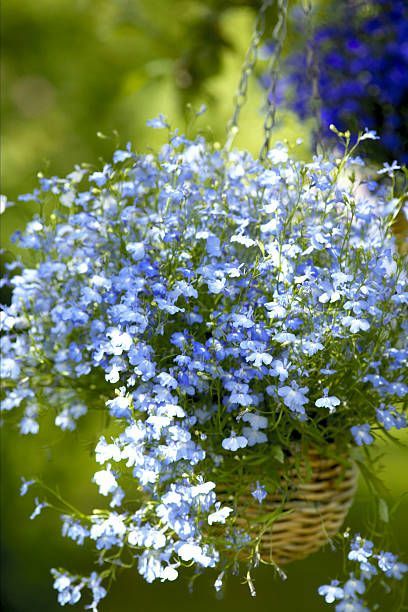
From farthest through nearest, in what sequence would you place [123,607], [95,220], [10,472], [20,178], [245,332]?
[123,607]
[20,178]
[10,472]
[95,220]
[245,332]

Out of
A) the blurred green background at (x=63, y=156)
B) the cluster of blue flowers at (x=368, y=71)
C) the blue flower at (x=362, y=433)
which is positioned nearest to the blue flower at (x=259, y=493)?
the blue flower at (x=362, y=433)

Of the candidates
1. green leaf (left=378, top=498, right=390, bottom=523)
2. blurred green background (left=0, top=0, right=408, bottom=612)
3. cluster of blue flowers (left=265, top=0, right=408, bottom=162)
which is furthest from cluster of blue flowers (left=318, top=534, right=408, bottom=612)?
blurred green background (left=0, top=0, right=408, bottom=612)

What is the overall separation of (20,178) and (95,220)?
7.03ft

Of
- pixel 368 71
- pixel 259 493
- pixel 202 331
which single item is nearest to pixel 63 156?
pixel 368 71

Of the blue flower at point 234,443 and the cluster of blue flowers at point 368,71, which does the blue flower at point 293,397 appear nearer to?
the blue flower at point 234,443

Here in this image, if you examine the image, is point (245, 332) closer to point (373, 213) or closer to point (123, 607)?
point (373, 213)

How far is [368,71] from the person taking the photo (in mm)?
1301

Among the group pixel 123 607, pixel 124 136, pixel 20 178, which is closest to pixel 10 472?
pixel 123 607

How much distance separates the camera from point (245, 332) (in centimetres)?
71

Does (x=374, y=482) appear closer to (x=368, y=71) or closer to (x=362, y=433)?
(x=362, y=433)

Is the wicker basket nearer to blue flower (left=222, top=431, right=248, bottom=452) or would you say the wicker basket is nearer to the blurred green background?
blue flower (left=222, top=431, right=248, bottom=452)

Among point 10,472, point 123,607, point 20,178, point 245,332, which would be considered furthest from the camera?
point 123,607

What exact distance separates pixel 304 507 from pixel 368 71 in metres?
0.80

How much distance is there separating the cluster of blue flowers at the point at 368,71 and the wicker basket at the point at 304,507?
0.60 m
